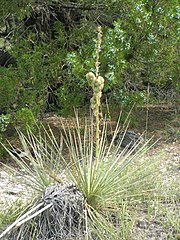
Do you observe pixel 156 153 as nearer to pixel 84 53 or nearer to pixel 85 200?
pixel 84 53

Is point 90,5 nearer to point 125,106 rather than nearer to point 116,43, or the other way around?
point 116,43

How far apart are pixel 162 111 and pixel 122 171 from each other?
422 cm

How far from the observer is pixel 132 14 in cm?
577

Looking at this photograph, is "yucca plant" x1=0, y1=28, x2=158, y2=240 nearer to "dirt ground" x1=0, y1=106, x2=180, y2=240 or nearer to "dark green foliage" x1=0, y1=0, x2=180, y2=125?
"dirt ground" x1=0, y1=106, x2=180, y2=240

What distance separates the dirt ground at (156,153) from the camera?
3.51 metres

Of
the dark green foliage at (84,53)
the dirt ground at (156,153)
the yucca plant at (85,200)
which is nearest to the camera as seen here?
the yucca plant at (85,200)

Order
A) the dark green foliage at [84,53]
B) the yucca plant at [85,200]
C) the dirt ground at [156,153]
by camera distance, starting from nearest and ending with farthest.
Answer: the yucca plant at [85,200] < the dirt ground at [156,153] < the dark green foliage at [84,53]

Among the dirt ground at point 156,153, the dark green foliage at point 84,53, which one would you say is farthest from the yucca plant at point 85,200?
the dark green foliage at point 84,53

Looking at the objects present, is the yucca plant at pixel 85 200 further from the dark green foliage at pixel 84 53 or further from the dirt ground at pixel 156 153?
the dark green foliage at pixel 84 53

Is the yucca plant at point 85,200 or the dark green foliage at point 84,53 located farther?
the dark green foliage at point 84,53

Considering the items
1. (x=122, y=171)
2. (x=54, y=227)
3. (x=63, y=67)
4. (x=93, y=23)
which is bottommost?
(x=54, y=227)

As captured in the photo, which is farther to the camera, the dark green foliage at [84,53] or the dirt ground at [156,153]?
the dark green foliage at [84,53]

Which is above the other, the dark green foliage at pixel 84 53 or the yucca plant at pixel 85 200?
the dark green foliage at pixel 84 53

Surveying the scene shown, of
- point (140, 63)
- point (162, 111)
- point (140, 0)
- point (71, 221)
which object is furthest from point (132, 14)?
point (71, 221)
